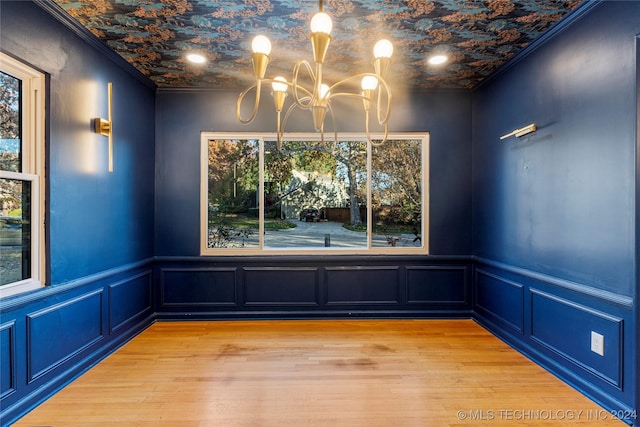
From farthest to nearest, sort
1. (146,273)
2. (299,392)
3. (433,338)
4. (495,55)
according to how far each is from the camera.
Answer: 1. (146,273)
2. (433,338)
3. (495,55)
4. (299,392)

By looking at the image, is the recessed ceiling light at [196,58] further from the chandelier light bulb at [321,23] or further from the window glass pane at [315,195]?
the chandelier light bulb at [321,23]

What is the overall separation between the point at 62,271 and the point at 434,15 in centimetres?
326

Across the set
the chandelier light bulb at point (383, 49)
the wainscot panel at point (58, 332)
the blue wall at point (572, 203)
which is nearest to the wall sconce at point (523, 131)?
the blue wall at point (572, 203)

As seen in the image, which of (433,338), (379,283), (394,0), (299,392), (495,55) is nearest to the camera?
(394,0)

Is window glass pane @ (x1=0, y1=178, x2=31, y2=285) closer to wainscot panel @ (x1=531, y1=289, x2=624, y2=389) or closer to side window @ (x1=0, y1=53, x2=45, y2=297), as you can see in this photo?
side window @ (x1=0, y1=53, x2=45, y2=297)

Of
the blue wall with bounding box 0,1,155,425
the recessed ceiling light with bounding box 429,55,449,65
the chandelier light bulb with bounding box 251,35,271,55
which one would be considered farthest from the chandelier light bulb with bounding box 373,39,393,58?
the blue wall with bounding box 0,1,155,425

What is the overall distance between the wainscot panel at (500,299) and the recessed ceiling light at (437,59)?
85.7 inches

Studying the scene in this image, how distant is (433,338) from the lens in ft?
10.6

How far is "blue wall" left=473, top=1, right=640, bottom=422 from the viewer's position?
2.02 m

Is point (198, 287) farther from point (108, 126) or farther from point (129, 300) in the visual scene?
point (108, 126)

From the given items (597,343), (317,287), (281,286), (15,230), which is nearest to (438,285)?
(317,287)

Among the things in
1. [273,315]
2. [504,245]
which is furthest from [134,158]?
[504,245]

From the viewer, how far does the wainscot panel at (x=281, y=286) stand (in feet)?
12.4

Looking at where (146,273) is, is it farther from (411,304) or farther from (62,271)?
(411,304)
